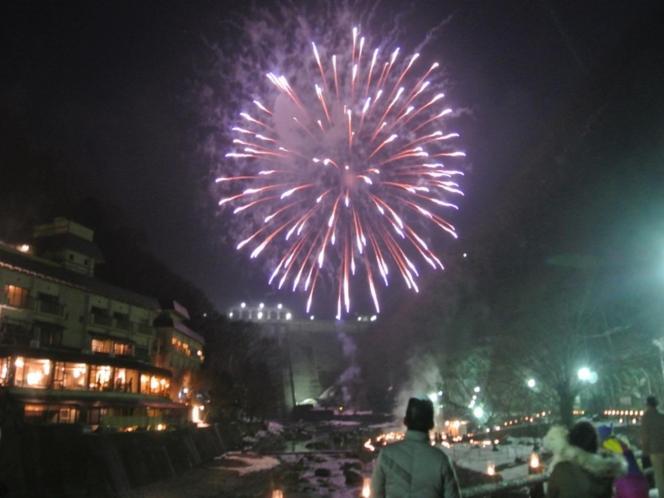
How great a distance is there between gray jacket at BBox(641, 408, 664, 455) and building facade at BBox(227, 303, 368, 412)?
84887 mm

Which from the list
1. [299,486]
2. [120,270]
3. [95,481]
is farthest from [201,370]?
[95,481]

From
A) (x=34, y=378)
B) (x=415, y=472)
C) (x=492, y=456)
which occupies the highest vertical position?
(x=34, y=378)

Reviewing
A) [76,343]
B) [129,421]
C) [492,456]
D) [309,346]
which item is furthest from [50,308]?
[309,346]

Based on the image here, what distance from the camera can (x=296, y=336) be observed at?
9794 cm

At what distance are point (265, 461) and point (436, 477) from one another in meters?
36.2

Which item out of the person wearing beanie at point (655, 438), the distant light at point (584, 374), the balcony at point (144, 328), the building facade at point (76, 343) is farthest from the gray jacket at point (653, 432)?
the balcony at point (144, 328)

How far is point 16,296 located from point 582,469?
99.0 ft

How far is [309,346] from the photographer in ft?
320

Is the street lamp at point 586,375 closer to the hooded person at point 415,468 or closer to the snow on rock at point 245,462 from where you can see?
the snow on rock at point 245,462

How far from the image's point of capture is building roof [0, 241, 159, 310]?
94.3ft

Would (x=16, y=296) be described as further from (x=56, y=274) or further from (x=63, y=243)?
(x=63, y=243)

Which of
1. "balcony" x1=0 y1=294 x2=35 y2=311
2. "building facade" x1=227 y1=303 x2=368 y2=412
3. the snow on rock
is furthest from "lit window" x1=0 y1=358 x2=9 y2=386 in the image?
"building facade" x1=227 y1=303 x2=368 y2=412

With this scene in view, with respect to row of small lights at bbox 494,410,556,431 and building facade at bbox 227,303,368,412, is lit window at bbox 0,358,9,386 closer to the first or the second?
row of small lights at bbox 494,410,556,431

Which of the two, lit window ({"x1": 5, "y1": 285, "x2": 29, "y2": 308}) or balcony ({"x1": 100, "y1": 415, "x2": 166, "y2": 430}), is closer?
lit window ({"x1": 5, "y1": 285, "x2": 29, "y2": 308})
